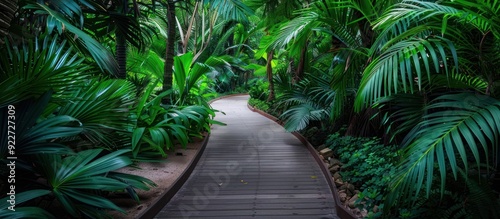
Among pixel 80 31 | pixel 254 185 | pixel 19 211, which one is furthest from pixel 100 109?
pixel 254 185

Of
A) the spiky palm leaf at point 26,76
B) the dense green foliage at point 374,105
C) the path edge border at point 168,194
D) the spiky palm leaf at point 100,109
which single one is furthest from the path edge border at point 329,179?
the spiky palm leaf at point 26,76

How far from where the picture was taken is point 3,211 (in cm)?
216

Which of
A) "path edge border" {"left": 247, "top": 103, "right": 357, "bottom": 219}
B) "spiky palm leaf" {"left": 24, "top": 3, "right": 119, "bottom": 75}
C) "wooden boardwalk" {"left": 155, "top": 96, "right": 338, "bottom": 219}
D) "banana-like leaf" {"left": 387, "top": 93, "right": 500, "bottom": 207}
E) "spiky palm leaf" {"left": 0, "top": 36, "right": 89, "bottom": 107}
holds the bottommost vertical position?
"wooden boardwalk" {"left": 155, "top": 96, "right": 338, "bottom": 219}

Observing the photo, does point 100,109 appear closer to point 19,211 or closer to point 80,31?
point 80,31

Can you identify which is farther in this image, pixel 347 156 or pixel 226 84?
pixel 226 84

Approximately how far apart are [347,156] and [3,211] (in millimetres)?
3867

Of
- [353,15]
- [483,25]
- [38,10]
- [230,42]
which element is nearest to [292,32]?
[353,15]

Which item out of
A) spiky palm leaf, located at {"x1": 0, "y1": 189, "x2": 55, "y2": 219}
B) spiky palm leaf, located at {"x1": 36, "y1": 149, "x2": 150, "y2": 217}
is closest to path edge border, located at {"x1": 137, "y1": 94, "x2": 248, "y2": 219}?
spiky palm leaf, located at {"x1": 36, "y1": 149, "x2": 150, "y2": 217}

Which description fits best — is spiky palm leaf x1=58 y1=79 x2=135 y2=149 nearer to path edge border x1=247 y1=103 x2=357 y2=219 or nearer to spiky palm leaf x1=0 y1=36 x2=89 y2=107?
spiky palm leaf x1=0 y1=36 x2=89 y2=107

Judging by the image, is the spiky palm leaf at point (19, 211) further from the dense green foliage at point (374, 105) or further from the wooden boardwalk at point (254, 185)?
the wooden boardwalk at point (254, 185)

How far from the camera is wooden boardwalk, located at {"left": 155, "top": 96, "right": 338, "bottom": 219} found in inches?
151

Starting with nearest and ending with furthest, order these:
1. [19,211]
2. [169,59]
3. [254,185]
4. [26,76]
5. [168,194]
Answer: [19,211] → [26,76] → [168,194] → [254,185] → [169,59]

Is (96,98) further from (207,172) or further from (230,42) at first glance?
(230,42)

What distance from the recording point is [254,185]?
4766 millimetres
